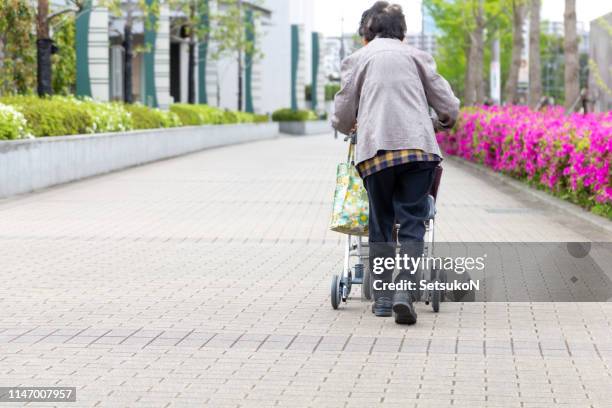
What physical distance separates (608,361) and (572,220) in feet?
25.5

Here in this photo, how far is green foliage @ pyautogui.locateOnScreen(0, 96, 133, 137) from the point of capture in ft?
63.5

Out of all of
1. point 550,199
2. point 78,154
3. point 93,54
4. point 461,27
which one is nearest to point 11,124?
point 78,154

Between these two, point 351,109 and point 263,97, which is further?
point 263,97

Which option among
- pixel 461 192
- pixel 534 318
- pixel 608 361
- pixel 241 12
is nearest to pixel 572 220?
pixel 461 192

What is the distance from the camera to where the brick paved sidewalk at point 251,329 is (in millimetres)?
5676

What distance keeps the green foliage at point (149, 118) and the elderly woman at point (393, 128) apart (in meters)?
19.8

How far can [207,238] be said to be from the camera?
1209 cm

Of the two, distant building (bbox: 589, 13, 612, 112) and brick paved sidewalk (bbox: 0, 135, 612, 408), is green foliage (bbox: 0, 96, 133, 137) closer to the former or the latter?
brick paved sidewalk (bbox: 0, 135, 612, 408)

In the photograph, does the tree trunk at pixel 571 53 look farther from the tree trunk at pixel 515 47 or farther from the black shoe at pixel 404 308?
the black shoe at pixel 404 308

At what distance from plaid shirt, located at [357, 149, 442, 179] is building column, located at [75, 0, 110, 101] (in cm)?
2295

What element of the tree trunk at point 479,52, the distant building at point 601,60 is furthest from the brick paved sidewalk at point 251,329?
the tree trunk at point 479,52

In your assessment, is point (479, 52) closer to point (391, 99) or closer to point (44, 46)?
point (44, 46)

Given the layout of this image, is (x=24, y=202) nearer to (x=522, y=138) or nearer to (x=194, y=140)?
(x=522, y=138)

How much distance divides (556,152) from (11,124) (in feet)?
24.2
